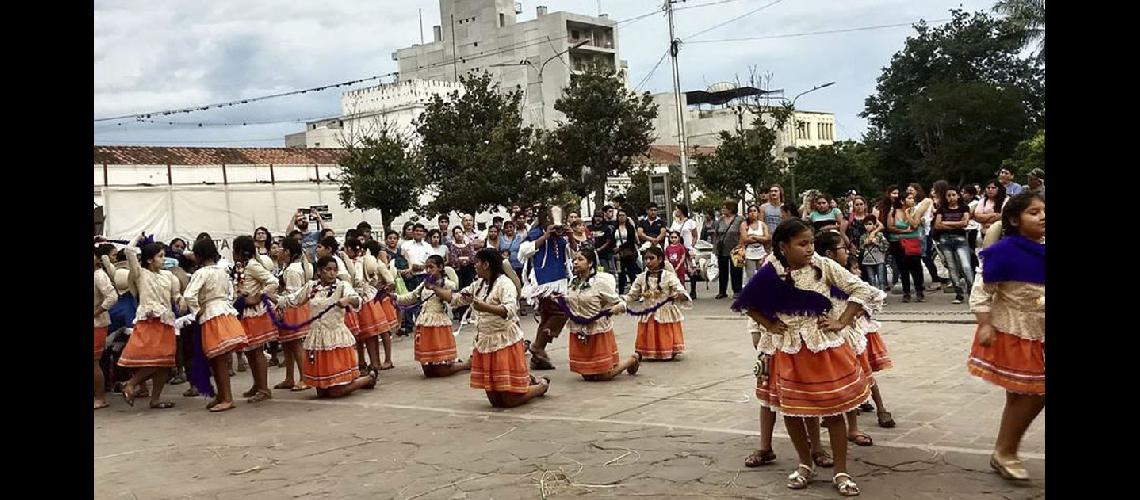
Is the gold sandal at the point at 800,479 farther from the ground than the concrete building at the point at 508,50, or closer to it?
closer to it

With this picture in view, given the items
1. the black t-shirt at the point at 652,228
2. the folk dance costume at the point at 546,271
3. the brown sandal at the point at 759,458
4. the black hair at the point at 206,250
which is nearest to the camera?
the brown sandal at the point at 759,458

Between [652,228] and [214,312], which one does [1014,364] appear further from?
[652,228]

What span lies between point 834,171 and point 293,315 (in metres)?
45.1

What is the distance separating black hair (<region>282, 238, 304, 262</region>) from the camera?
1097 centimetres

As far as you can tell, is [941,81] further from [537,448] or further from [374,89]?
[537,448]

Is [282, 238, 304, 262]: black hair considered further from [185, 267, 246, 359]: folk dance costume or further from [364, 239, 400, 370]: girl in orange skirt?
[185, 267, 246, 359]: folk dance costume

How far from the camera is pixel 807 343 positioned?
557 centimetres

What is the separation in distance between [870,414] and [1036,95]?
168ft

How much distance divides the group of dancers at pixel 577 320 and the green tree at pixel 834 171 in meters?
41.4

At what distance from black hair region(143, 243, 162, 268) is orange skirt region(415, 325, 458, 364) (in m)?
2.72

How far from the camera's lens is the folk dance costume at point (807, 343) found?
5.50m

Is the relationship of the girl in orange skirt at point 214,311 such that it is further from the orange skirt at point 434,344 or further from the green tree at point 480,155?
the green tree at point 480,155

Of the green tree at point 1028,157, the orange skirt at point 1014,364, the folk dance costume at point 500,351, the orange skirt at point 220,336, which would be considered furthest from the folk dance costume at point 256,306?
the green tree at point 1028,157
